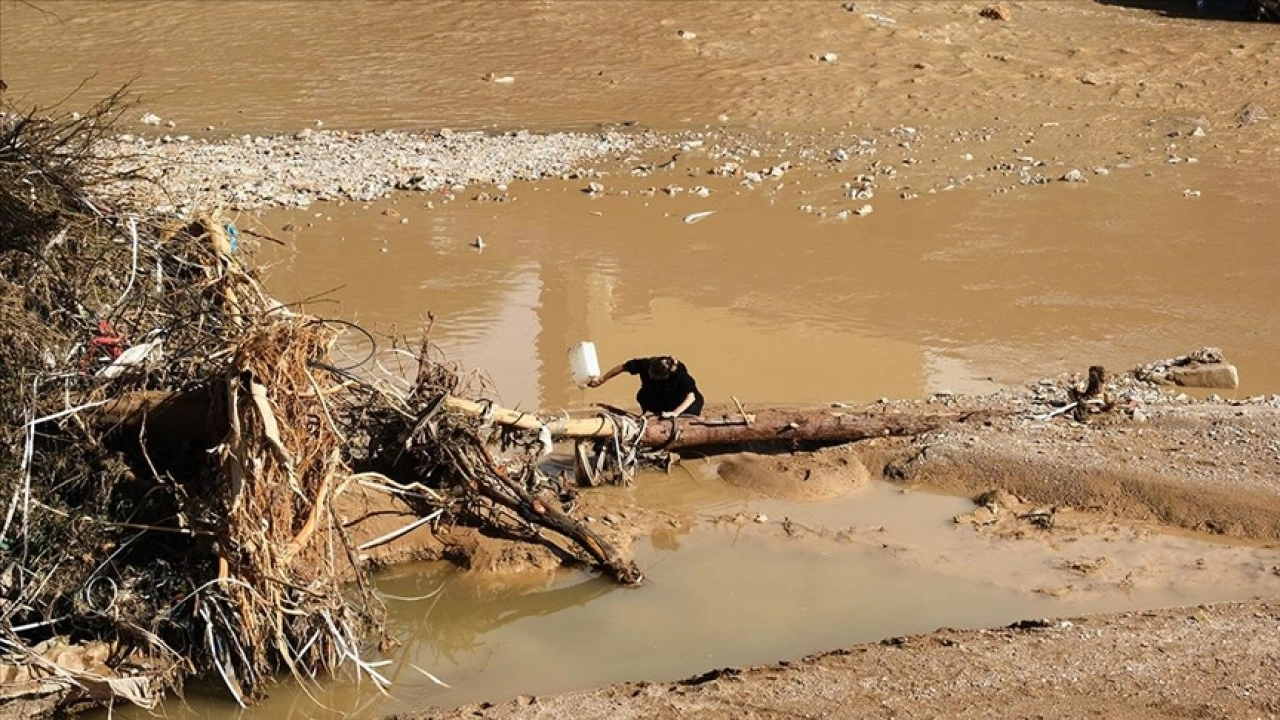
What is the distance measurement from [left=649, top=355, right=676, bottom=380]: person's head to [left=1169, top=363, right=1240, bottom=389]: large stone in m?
3.07

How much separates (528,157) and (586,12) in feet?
15.1

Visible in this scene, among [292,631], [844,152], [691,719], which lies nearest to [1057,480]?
[691,719]

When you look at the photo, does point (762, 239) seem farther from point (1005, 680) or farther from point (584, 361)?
point (1005, 680)

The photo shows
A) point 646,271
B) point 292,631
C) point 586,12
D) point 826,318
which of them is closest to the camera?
point 292,631

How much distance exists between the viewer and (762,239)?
12.1 meters

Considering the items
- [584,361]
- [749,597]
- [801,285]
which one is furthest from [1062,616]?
[801,285]

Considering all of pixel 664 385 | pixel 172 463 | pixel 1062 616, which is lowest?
pixel 1062 616

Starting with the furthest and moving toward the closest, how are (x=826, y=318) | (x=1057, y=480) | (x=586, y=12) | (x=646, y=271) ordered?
(x=586, y=12) < (x=646, y=271) < (x=826, y=318) < (x=1057, y=480)

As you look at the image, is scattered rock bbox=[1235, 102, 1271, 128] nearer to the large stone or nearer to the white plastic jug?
the large stone

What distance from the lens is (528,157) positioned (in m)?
14.3

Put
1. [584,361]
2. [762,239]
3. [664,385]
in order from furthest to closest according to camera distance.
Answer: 1. [762,239]
2. [664,385]
3. [584,361]

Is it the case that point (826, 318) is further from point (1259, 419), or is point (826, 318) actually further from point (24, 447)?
point (24, 447)

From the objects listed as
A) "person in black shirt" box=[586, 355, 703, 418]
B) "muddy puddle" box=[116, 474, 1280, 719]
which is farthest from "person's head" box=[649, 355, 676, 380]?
"muddy puddle" box=[116, 474, 1280, 719]

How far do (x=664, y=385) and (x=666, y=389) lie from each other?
0.02 m
